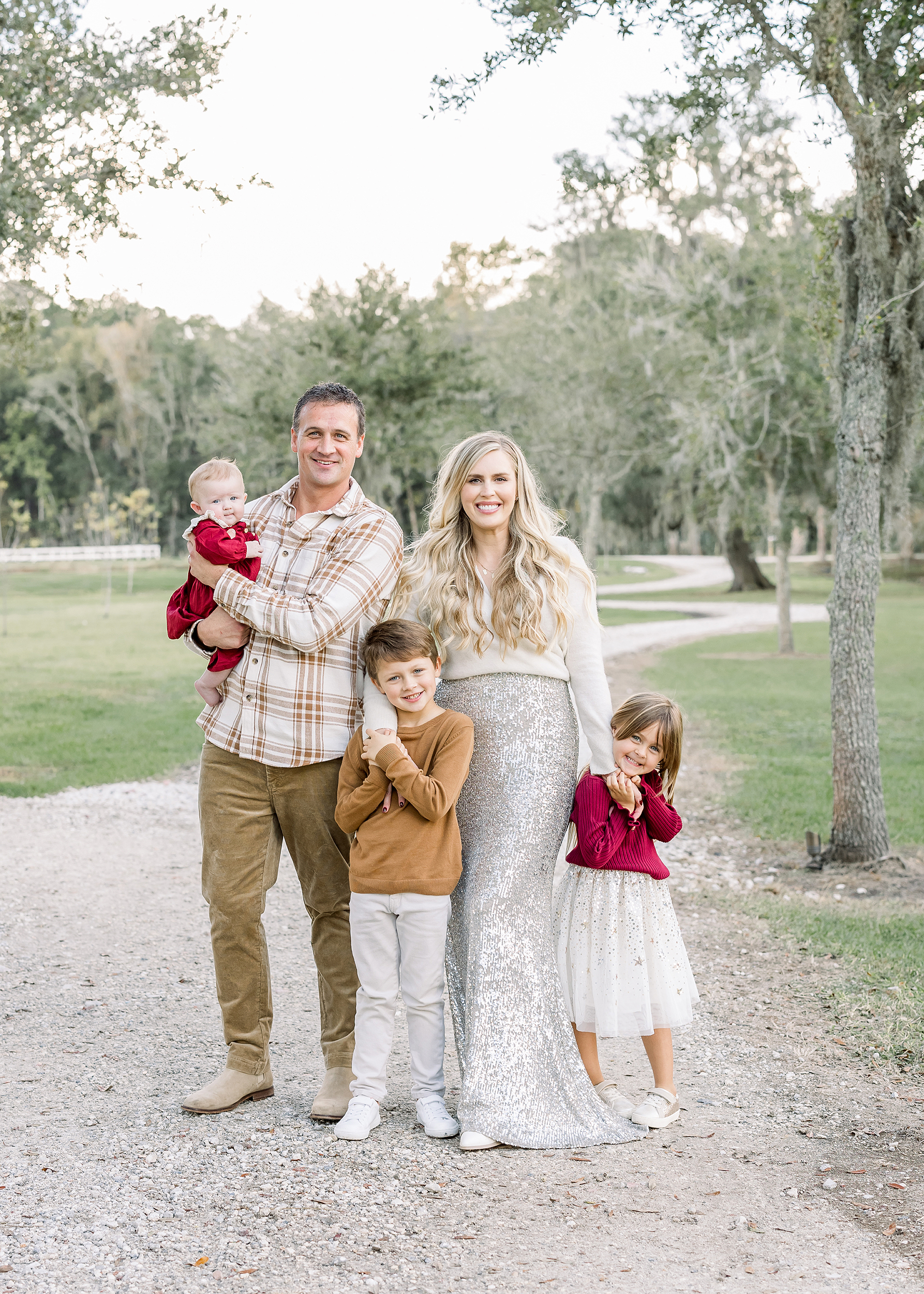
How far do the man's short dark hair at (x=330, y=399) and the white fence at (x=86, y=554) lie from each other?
47.4 m

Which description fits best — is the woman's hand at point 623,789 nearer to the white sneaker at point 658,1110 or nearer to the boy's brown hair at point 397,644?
the boy's brown hair at point 397,644

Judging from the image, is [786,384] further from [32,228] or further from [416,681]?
[416,681]

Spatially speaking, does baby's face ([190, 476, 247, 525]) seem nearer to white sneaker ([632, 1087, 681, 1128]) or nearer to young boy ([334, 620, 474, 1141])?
young boy ([334, 620, 474, 1141])

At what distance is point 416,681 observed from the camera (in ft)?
11.4

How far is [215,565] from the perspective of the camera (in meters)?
3.46

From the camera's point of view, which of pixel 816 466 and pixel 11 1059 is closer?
pixel 11 1059

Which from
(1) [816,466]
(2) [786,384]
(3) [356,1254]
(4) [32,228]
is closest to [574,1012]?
(3) [356,1254]

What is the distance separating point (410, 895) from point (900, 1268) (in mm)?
1583

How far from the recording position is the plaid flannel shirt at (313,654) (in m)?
3.57

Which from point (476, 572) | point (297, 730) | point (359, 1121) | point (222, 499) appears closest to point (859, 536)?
point (476, 572)

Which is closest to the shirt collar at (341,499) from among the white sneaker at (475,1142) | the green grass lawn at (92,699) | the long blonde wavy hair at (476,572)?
the long blonde wavy hair at (476,572)

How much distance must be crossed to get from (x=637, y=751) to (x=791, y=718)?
11.6 meters

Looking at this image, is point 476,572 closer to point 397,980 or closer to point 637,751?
point 637,751

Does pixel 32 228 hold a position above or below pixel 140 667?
above
